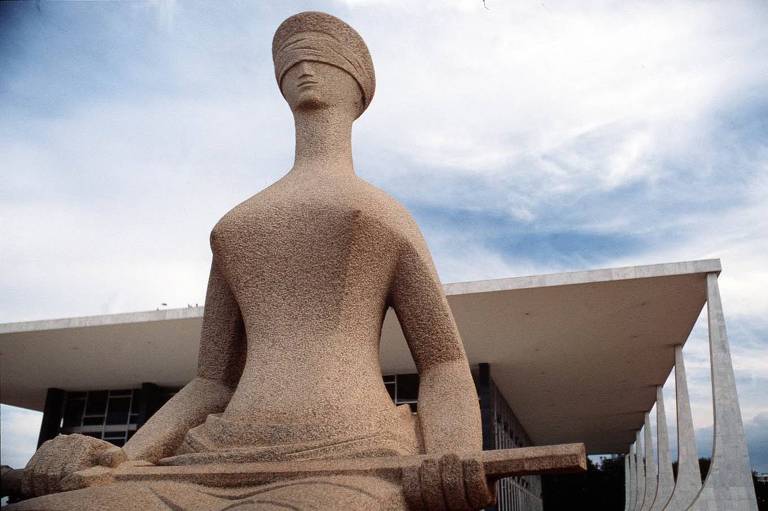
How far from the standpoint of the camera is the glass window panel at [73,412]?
24031 mm

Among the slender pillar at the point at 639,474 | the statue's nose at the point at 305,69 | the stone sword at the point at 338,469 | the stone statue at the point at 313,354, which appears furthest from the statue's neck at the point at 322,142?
the slender pillar at the point at 639,474

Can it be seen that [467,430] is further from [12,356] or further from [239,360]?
[12,356]

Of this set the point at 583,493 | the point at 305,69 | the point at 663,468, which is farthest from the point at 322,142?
the point at 583,493

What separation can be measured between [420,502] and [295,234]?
1.53 metres

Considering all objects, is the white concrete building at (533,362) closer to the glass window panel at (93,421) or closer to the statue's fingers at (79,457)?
the glass window panel at (93,421)

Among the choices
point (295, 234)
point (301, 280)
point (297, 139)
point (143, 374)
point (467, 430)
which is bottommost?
point (467, 430)

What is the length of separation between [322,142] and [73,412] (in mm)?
23674

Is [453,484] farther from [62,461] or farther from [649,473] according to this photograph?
[649,473]

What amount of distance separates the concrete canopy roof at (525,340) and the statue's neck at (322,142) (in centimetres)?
1056

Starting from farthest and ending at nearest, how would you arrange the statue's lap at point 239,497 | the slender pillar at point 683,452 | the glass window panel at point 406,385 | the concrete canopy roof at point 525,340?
the glass window panel at point 406,385, the slender pillar at point 683,452, the concrete canopy roof at point 525,340, the statue's lap at point 239,497

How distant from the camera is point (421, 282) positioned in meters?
3.65

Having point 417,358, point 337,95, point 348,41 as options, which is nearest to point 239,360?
point 417,358

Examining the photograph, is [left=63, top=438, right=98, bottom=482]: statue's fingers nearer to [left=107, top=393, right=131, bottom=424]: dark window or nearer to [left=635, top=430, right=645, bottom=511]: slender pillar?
[left=107, top=393, right=131, bottom=424]: dark window

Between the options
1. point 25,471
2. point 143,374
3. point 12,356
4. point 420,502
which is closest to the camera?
point 420,502
